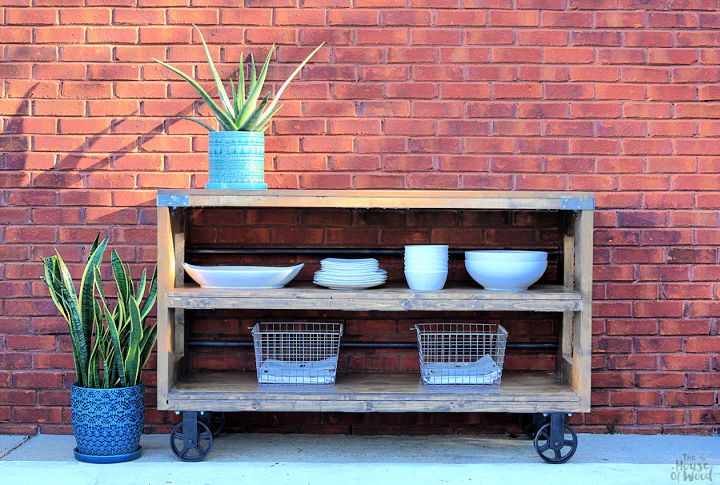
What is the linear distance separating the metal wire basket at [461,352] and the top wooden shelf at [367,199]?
57cm

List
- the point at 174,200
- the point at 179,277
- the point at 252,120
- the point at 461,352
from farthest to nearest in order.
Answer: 1. the point at 461,352
2. the point at 179,277
3. the point at 252,120
4. the point at 174,200

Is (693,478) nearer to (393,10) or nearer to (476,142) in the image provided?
(476,142)

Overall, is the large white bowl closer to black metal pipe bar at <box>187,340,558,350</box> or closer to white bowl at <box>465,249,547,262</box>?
black metal pipe bar at <box>187,340,558,350</box>

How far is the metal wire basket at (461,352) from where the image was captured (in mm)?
3523

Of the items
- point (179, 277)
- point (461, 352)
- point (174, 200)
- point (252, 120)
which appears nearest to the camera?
point (174, 200)

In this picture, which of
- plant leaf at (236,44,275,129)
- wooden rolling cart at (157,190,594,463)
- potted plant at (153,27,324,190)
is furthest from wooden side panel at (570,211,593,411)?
plant leaf at (236,44,275,129)

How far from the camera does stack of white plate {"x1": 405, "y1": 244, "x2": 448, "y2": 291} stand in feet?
11.3

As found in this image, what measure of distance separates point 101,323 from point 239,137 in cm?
91

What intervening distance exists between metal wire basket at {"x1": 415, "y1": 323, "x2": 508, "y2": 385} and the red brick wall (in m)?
0.52

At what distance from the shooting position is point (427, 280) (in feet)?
11.3

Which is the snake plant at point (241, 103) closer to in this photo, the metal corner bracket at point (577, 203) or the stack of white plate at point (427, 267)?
the stack of white plate at point (427, 267)

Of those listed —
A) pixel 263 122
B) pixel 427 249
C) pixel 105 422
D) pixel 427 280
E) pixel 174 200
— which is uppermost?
pixel 263 122

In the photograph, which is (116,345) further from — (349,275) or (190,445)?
(349,275)

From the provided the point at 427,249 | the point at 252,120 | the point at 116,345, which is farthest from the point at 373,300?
the point at 116,345
